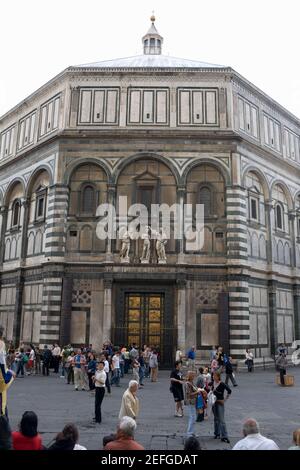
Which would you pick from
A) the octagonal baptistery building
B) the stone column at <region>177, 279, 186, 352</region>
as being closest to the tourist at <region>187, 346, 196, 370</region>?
the stone column at <region>177, 279, 186, 352</region>

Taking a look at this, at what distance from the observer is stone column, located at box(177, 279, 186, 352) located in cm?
2148

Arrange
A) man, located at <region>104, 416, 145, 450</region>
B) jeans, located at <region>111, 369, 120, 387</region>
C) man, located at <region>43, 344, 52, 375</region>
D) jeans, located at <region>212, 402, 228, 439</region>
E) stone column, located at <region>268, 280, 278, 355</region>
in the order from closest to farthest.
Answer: man, located at <region>104, 416, 145, 450</region>
jeans, located at <region>212, 402, 228, 439</region>
jeans, located at <region>111, 369, 120, 387</region>
man, located at <region>43, 344, 52, 375</region>
stone column, located at <region>268, 280, 278, 355</region>

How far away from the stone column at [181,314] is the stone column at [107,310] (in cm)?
348

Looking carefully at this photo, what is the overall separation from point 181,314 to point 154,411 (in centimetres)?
1013

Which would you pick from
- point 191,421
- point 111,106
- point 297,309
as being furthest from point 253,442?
point 297,309

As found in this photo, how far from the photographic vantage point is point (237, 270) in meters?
22.3

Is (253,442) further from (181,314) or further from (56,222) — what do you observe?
(56,222)

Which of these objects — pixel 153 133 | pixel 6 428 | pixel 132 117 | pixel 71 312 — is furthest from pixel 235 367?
pixel 6 428

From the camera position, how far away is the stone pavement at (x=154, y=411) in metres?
8.81

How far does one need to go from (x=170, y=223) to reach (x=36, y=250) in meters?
8.01

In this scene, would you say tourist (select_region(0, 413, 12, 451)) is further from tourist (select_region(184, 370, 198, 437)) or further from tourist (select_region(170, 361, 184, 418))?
tourist (select_region(170, 361, 184, 418))

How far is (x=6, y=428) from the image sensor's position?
4680 mm

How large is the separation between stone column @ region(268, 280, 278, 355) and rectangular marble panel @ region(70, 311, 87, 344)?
34.5 feet
